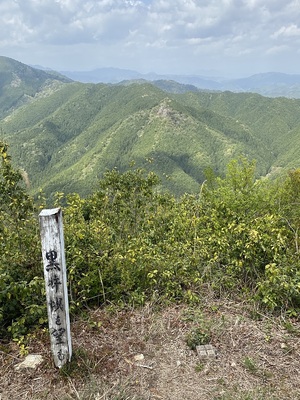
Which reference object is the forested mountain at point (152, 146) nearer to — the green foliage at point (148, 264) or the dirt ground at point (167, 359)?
the green foliage at point (148, 264)

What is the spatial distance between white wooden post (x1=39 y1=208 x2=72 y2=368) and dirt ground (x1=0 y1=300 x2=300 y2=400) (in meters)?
0.31

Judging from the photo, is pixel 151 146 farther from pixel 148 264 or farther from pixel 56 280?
pixel 56 280

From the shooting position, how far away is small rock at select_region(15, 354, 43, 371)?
3903 millimetres

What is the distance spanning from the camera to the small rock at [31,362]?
12.8 feet

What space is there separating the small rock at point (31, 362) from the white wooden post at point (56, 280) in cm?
31

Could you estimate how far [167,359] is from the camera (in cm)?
417

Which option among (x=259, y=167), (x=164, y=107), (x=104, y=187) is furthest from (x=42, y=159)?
(x=104, y=187)

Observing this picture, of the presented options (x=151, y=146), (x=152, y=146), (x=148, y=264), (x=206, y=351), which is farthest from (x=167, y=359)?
(x=151, y=146)

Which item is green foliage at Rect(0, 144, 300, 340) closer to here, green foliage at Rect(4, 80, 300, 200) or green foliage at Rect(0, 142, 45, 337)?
green foliage at Rect(0, 142, 45, 337)

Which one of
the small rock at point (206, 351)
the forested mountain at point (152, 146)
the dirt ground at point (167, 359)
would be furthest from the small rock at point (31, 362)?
the forested mountain at point (152, 146)

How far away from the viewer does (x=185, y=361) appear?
413cm

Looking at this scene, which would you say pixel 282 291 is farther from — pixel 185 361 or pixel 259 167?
pixel 259 167

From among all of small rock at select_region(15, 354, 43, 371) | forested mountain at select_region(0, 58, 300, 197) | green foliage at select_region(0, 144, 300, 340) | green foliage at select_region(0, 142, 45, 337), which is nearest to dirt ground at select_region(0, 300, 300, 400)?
small rock at select_region(15, 354, 43, 371)

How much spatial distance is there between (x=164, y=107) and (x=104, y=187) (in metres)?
177
